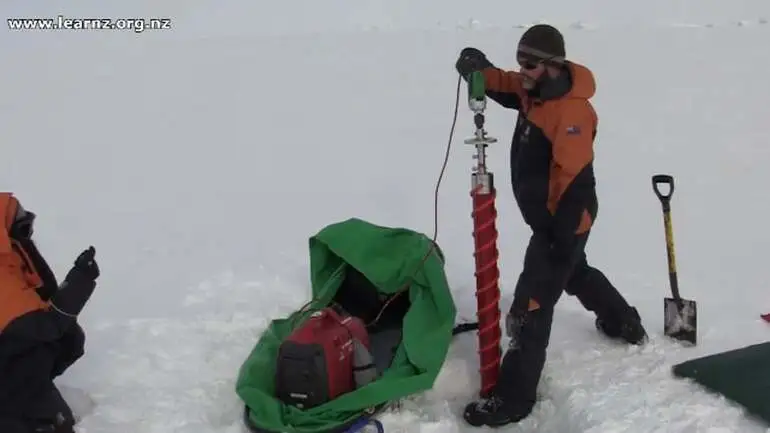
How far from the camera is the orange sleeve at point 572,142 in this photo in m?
3.03

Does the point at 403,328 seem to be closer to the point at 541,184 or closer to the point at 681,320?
the point at 541,184

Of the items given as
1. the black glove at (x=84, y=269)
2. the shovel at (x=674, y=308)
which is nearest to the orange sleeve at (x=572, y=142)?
the shovel at (x=674, y=308)

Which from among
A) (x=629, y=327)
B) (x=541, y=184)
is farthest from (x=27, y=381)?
(x=629, y=327)

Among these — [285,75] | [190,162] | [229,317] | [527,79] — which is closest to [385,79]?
[285,75]

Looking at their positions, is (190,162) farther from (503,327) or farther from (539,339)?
(539,339)

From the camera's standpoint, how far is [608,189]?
6484 millimetres

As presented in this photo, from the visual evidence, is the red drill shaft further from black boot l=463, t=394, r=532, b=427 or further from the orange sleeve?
the orange sleeve

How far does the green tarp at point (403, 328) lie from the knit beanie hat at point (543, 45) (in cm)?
106

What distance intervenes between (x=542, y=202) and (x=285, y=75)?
31.2ft

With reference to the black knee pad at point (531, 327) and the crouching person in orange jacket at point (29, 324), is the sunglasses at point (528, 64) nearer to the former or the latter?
the black knee pad at point (531, 327)

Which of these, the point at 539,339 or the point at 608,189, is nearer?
the point at 539,339

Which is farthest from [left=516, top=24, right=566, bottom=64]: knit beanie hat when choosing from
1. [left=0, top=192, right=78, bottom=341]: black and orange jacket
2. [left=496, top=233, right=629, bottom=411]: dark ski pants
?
[left=0, top=192, right=78, bottom=341]: black and orange jacket

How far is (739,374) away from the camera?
10.4 feet

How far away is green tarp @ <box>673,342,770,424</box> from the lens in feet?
9.87
